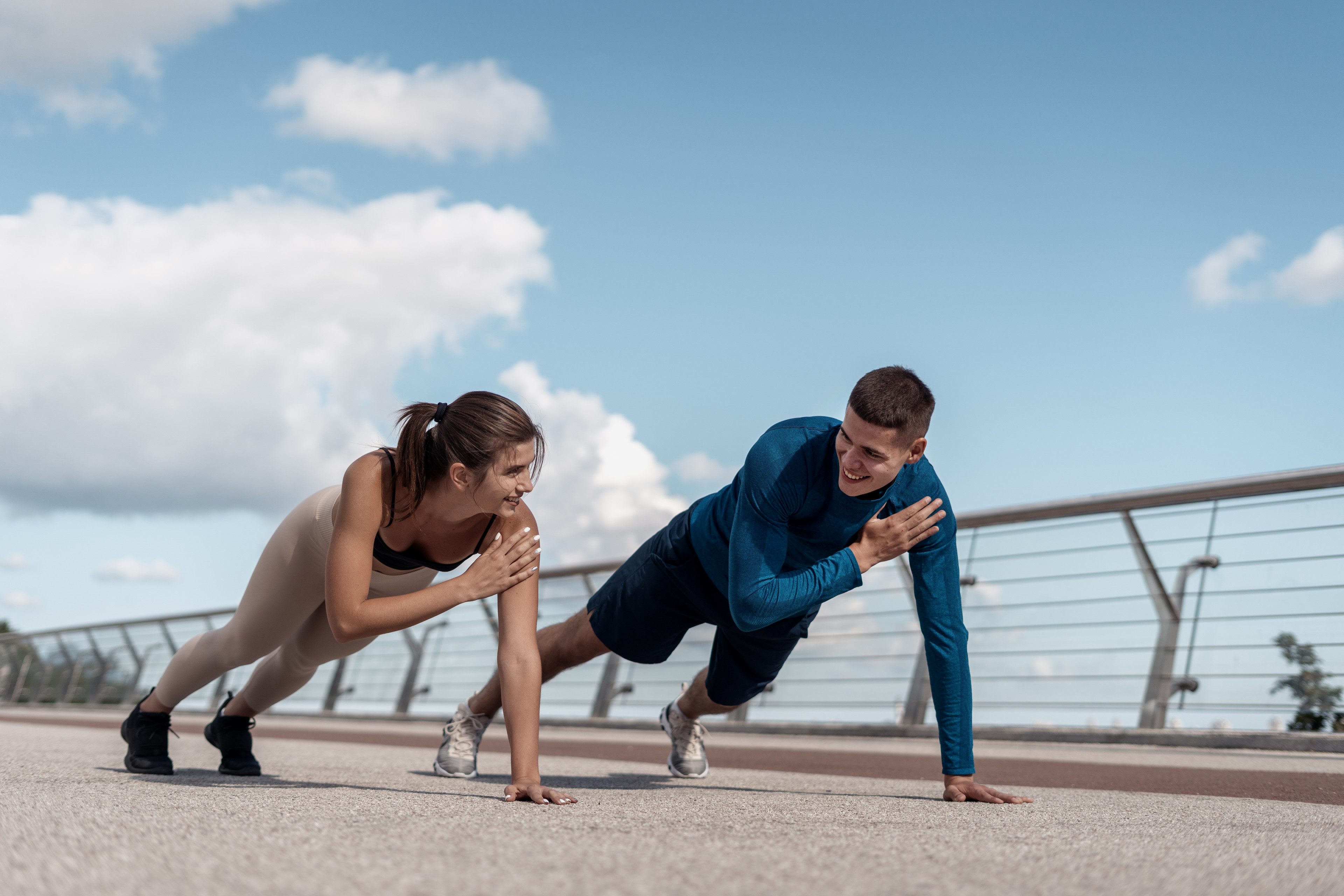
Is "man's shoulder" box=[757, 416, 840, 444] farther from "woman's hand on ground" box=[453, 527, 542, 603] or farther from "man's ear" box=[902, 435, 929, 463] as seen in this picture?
"woman's hand on ground" box=[453, 527, 542, 603]

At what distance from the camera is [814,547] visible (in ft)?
10.3

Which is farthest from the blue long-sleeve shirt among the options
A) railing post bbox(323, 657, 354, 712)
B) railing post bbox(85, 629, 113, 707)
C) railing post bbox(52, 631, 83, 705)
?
railing post bbox(52, 631, 83, 705)

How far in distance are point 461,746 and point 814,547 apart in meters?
1.46

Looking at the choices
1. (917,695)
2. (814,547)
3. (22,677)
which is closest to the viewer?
(814,547)

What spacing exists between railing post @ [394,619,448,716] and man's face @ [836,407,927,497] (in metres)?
8.15

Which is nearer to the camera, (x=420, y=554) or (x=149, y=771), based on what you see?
(x=420, y=554)

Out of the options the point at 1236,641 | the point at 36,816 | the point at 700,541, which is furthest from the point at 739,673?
the point at 1236,641

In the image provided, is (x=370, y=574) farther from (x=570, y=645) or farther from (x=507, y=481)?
(x=570, y=645)

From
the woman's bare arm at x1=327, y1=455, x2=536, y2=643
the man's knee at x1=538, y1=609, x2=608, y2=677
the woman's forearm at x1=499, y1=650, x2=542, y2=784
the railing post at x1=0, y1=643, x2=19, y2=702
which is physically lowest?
the railing post at x1=0, y1=643, x2=19, y2=702

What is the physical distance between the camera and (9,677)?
58.1 ft

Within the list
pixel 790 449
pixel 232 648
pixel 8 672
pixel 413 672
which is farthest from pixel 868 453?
pixel 8 672

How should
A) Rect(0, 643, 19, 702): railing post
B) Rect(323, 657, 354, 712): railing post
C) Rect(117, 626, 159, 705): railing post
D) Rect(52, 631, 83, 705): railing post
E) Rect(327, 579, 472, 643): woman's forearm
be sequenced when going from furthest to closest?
1. Rect(0, 643, 19, 702): railing post
2. Rect(52, 631, 83, 705): railing post
3. Rect(117, 626, 159, 705): railing post
4. Rect(323, 657, 354, 712): railing post
5. Rect(327, 579, 472, 643): woman's forearm

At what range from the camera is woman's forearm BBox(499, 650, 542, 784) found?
268 cm

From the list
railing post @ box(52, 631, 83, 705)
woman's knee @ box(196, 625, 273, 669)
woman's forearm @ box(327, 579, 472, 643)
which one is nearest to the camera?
woman's forearm @ box(327, 579, 472, 643)
